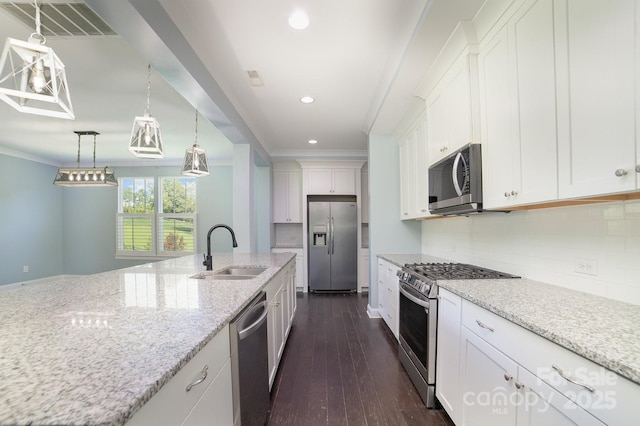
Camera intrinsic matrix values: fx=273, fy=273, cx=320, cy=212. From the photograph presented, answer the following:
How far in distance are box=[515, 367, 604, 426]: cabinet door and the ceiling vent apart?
3.07 m

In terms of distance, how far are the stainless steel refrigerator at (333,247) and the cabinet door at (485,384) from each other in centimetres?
356

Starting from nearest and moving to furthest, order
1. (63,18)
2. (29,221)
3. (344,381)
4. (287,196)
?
(63,18), (344,381), (287,196), (29,221)


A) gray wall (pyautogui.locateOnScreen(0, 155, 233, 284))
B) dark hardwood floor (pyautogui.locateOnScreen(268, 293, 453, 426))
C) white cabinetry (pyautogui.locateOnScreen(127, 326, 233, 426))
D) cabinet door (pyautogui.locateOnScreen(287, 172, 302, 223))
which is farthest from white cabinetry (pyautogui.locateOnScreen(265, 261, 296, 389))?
gray wall (pyautogui.locateOnScreen(0, 155, 233, 284))

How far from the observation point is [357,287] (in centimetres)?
Answer: 510

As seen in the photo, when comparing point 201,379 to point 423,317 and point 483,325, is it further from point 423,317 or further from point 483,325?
point 423,317

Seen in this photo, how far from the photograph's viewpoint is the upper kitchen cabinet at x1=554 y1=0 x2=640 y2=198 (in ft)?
3.12

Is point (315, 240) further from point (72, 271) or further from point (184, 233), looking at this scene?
point (72, 271)

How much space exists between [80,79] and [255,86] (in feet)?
5.69

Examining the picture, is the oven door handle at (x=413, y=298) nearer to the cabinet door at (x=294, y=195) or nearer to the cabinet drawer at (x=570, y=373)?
the cabinet drawer at (x=570, y=373)

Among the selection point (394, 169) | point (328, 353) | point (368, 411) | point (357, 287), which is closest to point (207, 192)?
point (357, 287)

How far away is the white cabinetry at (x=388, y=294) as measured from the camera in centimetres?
280

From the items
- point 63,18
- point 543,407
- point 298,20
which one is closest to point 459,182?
point 543,407

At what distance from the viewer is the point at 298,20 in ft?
6.12

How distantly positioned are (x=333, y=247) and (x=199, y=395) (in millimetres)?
4229
